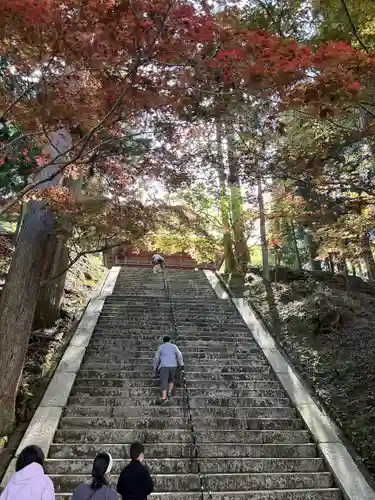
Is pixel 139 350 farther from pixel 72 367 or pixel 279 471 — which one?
pixel 279 471

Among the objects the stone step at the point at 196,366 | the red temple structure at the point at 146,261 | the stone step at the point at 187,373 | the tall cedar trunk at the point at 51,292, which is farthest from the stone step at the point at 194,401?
the red temple structure at the point at 146,261

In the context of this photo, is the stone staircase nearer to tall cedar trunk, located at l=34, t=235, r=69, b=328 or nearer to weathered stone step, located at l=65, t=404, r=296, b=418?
weathered stone step, located at l=65, t=404, r=296, b=418

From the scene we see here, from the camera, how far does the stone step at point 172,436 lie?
22.5 feet

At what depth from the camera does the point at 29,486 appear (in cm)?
361

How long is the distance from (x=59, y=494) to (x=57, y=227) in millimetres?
4839

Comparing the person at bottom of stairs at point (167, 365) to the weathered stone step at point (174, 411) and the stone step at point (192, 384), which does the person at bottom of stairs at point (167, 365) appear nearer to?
the weathered stone step at point (174, 411)

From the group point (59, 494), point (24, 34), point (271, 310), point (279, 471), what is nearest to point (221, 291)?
point (271, 310)

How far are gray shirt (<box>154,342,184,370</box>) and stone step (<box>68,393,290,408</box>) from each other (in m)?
0.65

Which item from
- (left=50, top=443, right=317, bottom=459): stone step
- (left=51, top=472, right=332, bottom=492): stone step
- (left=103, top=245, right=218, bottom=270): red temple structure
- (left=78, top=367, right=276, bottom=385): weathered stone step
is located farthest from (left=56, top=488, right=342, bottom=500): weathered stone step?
Answer: (left=103, top=245, right=218, bottom=270): red temple structure

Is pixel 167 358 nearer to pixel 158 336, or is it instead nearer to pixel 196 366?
pixel 196 366

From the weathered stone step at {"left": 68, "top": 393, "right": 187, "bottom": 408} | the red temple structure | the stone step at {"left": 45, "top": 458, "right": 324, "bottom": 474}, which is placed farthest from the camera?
the red temple structure

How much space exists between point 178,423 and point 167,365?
3.63 ft

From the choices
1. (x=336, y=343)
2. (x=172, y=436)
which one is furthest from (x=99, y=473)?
(x=336, y=343)

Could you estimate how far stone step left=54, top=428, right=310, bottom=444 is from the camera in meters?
6.86
